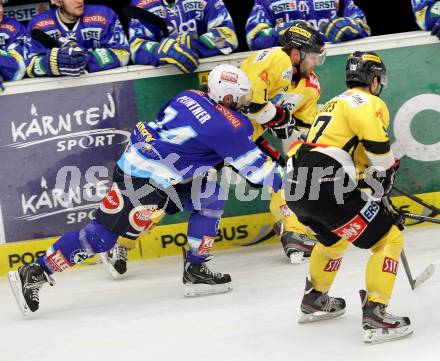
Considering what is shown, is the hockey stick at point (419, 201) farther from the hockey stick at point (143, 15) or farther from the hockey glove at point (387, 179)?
the hockey stick at point (143, 15)

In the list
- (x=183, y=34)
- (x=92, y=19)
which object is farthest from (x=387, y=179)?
(x=92, y=19)

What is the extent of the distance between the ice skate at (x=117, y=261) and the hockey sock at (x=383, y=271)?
7.29 ft

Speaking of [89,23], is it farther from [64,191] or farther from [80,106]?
[64,191]

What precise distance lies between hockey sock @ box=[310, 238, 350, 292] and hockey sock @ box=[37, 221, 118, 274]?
129cm

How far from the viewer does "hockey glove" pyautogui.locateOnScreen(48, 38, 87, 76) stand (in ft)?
A: 20.4

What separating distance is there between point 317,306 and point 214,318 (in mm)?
591

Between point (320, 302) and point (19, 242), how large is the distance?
8.59 ft

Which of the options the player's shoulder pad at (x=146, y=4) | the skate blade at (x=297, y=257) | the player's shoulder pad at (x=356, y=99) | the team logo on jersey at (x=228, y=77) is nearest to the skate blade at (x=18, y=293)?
the team logo on jersey at (x=228, y=77)

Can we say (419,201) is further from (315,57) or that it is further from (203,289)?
(203,289)

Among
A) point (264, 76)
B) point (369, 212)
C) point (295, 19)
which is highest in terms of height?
point (295, 19)

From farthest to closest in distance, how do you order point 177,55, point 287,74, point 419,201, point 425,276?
point 177,55, point 287,74, point 419,201, point 425,276

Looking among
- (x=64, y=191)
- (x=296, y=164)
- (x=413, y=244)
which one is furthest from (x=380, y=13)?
(x=296, y=164)

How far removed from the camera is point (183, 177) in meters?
5.36

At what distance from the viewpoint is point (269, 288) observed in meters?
5.36
